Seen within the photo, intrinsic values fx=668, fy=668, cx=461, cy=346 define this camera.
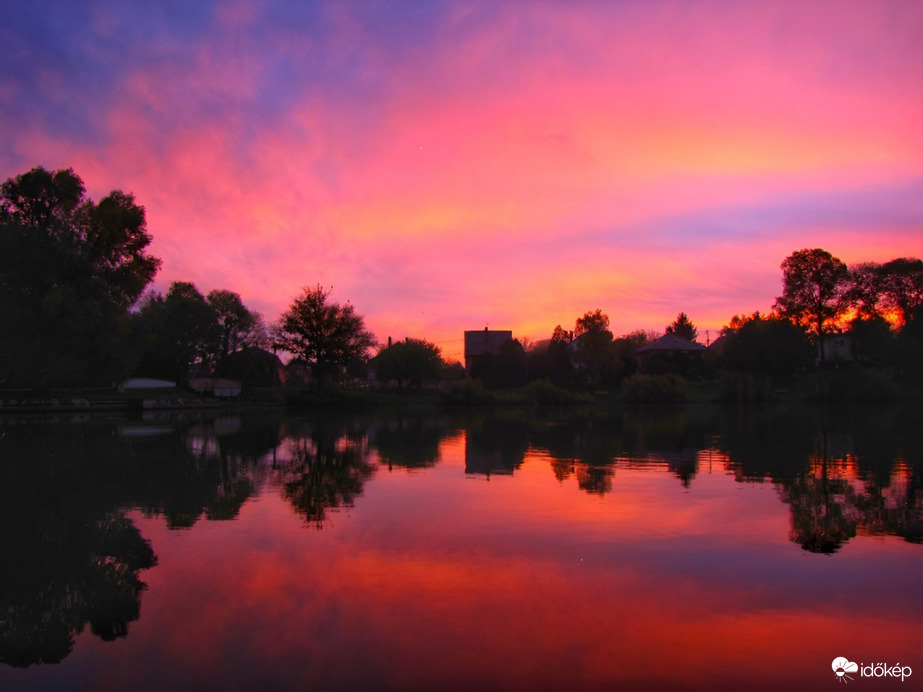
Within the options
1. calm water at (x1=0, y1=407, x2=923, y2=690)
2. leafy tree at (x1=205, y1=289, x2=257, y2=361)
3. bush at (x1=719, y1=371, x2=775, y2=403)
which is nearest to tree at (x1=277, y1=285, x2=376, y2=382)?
leafy tree at (x1=205, y1=289, x2=257, y2=361)

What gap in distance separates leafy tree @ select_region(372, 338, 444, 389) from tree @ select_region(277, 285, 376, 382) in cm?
702

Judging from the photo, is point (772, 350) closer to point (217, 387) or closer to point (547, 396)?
point (547, 396)

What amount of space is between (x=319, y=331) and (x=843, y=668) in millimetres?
73573

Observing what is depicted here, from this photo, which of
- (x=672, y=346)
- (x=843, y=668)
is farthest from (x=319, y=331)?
(x=843, y=668)

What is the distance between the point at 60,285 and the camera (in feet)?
145

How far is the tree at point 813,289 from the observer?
269 ft

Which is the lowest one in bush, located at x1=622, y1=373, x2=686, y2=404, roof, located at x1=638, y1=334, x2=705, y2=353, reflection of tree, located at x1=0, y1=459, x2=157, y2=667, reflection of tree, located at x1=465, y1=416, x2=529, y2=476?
reflection of tree, located at x1=465, y1=416, x2=529, y2=476

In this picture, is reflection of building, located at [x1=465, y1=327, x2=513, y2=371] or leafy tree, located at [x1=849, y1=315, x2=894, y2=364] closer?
leafy tree, located at [x1=849, y1=315, x2=894, y2=364]

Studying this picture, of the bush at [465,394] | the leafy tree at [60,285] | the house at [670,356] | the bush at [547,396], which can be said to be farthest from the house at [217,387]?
the house at [670,356]

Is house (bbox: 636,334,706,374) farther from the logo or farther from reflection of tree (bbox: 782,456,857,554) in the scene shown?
the logo

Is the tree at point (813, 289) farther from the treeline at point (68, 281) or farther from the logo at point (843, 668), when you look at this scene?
the logo at point (843, 668)

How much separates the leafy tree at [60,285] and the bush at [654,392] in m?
45.9

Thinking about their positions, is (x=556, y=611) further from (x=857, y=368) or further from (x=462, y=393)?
(x=857, y=368)

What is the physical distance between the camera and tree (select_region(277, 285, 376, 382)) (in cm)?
7612
